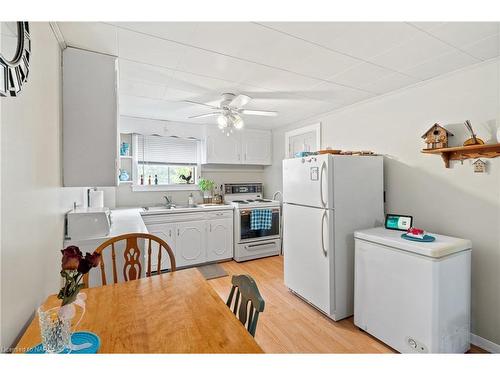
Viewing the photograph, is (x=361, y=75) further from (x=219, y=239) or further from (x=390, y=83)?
(x=219, y=239)

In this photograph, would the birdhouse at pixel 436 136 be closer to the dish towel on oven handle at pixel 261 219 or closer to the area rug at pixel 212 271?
the dish towel on oven handle at pixel 261 219

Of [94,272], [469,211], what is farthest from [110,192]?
[469,211]

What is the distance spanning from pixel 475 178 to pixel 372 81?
1180mm

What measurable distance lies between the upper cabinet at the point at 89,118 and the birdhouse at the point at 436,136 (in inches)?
103

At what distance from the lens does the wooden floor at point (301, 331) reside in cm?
192

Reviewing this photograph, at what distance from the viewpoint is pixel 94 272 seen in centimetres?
194

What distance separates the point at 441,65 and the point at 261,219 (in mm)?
2862

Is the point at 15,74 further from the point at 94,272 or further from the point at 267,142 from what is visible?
the point at 267,142

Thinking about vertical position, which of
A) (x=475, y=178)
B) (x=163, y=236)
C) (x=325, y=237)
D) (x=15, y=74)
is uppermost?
(x=15, y=74)

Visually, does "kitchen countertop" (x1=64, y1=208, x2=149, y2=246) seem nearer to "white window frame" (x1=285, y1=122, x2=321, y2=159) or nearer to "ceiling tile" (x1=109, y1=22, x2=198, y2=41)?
"ceiling tile" (x1=109, y1=22, x2=198, y2=41)

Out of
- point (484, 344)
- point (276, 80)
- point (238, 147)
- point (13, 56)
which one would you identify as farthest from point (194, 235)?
point (484, 344)

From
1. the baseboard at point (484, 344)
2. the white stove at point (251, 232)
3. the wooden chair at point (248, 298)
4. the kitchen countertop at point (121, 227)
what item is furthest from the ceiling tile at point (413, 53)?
the white stove at point (251, 232)

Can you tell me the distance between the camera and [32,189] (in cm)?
112
